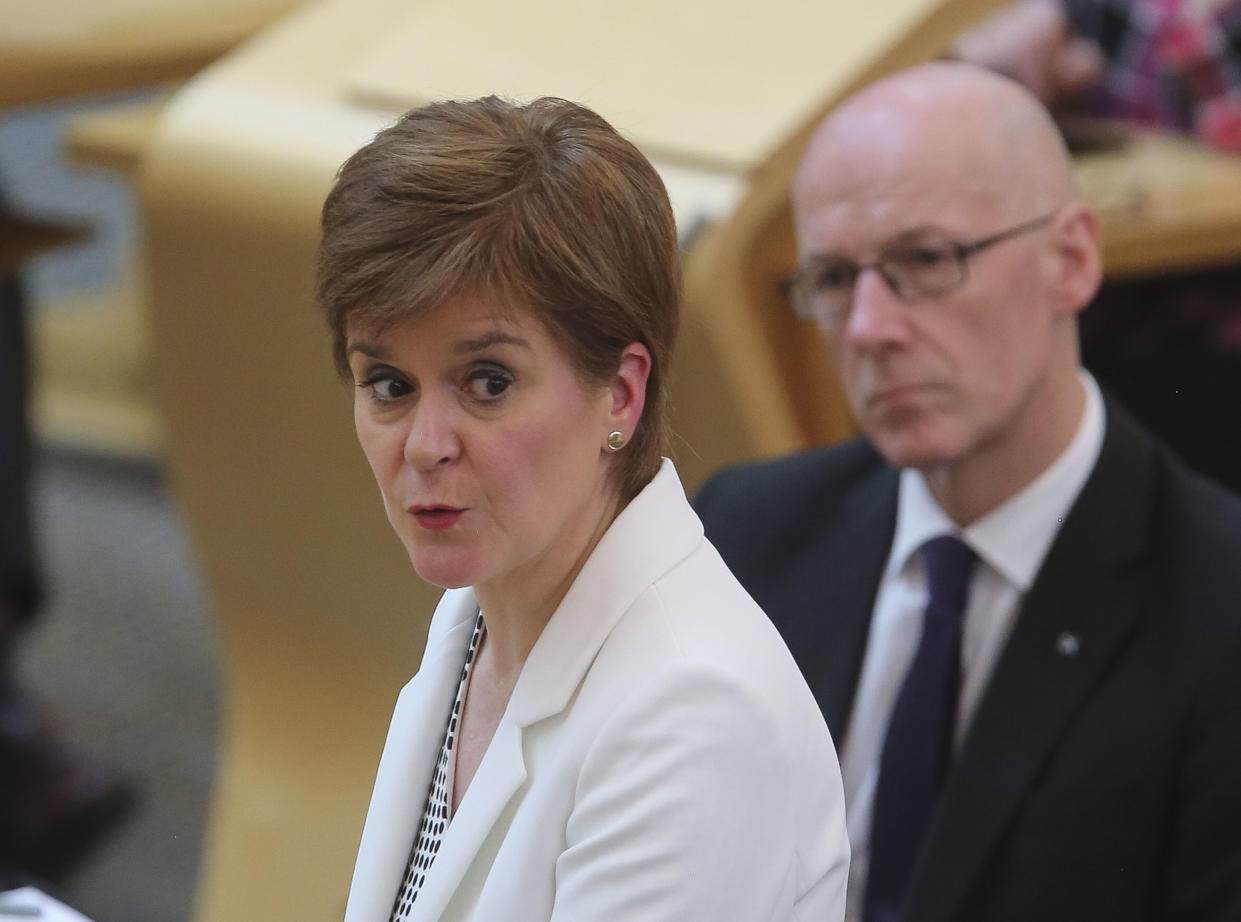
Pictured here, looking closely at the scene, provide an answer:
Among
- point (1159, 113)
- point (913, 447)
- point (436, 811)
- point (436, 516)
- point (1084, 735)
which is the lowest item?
point (1159, 113)

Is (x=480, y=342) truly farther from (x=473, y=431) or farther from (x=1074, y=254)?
(x=1074, y=254)

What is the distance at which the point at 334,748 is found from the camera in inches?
24.1

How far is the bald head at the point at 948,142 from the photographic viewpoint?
0.90 m

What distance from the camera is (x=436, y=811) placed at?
534 millimetres

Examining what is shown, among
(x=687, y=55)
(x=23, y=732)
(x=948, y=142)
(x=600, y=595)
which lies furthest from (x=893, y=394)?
(x=23, y=732)

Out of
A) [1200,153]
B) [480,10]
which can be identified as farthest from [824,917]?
[1200,153]

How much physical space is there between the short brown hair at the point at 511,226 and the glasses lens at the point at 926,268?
17.7 inches

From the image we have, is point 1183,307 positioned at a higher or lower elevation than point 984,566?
lower

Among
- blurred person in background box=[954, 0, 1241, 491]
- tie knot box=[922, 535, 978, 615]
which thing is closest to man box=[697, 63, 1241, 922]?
tie knot box=[922, 535, 978, 615]

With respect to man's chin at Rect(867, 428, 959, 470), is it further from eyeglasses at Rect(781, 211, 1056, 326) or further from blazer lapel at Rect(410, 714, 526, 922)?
blazer lapel at Rect(410, 714, 526, 922)

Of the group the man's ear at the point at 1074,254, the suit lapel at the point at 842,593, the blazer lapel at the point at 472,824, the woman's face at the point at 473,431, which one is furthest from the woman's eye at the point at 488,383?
the man's ear at the point at 1074,254

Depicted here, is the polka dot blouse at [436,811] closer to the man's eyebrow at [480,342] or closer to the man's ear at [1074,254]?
the man's eyebrow at [480,342]

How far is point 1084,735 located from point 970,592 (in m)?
0.09

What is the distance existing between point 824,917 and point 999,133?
53cm
